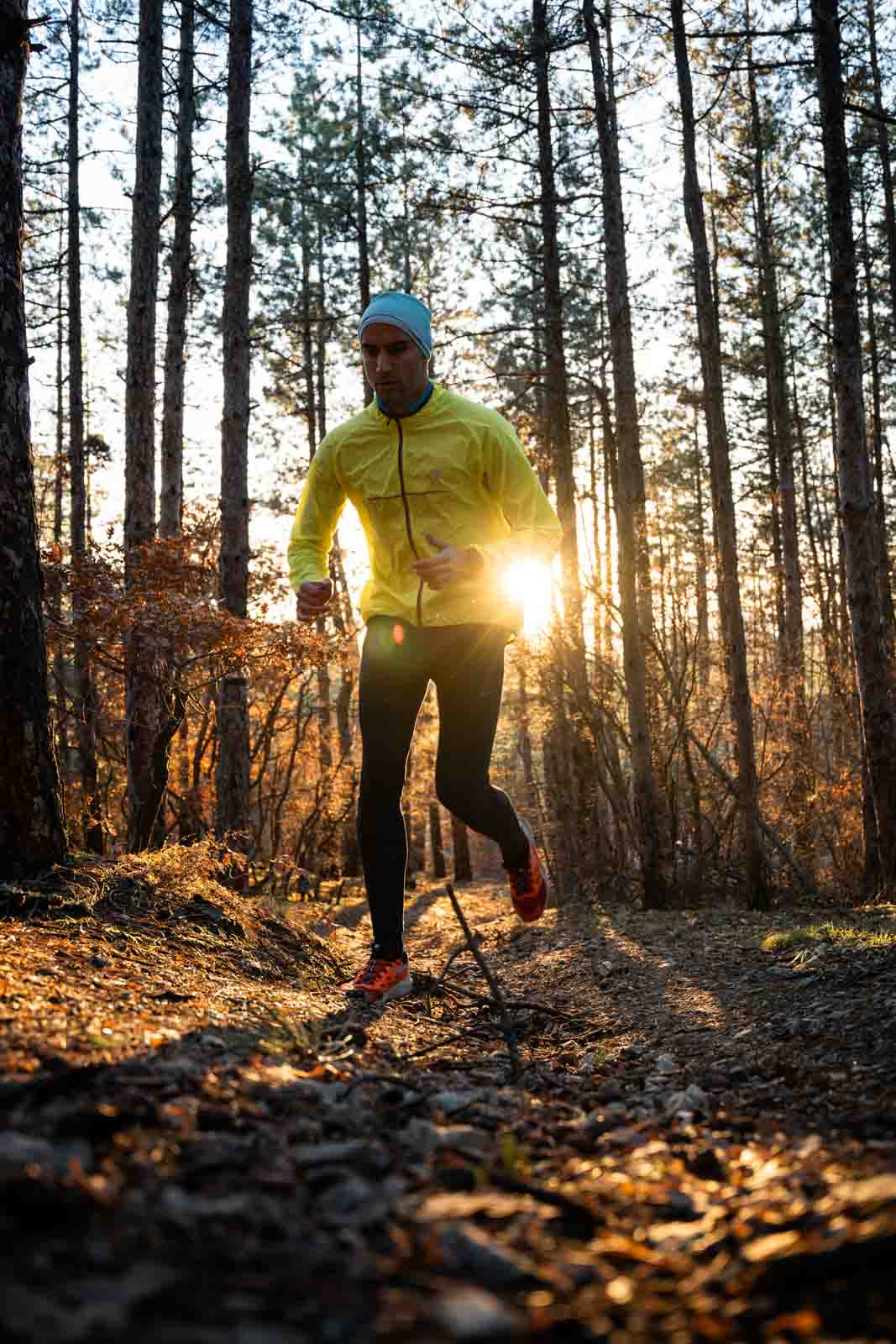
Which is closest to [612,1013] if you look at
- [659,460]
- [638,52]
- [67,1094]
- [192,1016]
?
[192,1016]

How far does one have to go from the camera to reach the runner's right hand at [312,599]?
3.73 m

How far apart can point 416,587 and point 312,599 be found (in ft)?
1.32

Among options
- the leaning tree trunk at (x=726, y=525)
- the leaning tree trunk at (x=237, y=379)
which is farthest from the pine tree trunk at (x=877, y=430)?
the leaning tree trunk at (x=237, y=379)

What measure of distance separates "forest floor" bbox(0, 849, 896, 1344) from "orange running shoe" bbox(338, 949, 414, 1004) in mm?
111

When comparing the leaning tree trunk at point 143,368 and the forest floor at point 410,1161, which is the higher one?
the leaning tree trunk at point 143,368

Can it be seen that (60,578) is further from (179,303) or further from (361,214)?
(361,214)

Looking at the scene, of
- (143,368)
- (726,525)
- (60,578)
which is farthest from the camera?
(143,368)

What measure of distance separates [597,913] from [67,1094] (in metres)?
8.52

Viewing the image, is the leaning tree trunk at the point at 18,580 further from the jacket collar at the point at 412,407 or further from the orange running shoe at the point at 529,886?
the orange running shoe at the point at 529,886

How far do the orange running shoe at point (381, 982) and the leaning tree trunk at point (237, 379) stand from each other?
21.8 ft

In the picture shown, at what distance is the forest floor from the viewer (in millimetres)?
1162

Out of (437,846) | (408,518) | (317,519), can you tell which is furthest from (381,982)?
(437,846)

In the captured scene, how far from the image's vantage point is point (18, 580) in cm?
407

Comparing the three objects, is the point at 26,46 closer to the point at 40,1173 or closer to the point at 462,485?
the point at 462,485
